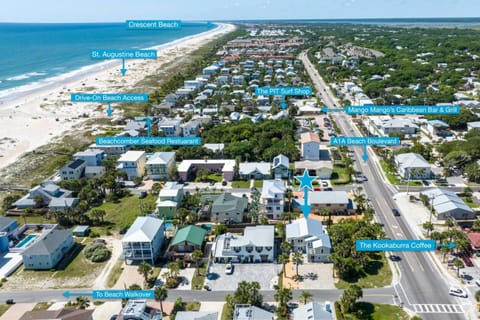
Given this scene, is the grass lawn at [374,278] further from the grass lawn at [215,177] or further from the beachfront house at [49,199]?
the beachfront house at [49,199]

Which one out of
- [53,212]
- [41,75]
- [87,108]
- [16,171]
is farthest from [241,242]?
[41,75]

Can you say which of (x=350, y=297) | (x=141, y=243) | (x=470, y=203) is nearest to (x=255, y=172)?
(x=141, y=243)

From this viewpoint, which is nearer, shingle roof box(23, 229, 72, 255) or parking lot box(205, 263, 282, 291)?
parking lot box(205, 263, 282, 291)

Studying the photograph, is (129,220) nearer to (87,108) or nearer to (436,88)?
(87,108)

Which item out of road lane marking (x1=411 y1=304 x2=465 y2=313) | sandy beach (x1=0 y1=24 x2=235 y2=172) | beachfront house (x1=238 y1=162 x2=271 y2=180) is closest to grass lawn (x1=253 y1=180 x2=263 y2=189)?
beachfront house (x1=238 y1=162 x2=271 y2=180)

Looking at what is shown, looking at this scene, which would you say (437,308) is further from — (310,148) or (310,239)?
(310,148)

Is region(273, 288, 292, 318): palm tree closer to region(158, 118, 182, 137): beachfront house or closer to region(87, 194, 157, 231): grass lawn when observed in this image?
region(87, 194, 157, 231): grass lawn
